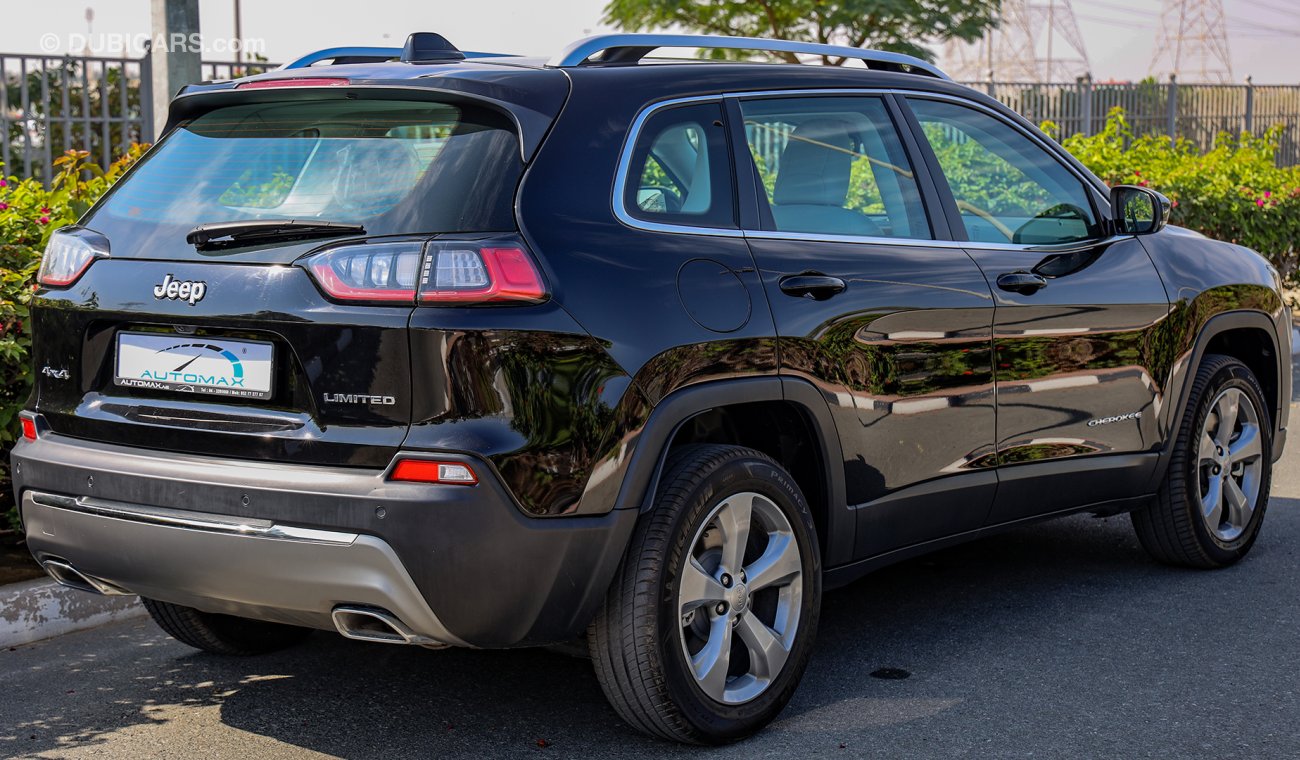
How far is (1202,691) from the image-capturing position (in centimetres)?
446

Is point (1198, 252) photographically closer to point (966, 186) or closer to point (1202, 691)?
point (966, 186)

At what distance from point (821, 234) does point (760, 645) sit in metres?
1.13

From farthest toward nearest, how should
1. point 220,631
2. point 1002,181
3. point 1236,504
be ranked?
1. point 1236,504
2. point 1002,181
3. point 220,631

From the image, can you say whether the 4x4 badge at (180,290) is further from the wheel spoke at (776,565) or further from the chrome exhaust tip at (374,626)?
the wheel spoke at (776,565)

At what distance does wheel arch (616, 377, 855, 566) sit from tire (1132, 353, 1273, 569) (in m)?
1.79

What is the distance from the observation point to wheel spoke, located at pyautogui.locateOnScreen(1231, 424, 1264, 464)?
5.90 meters

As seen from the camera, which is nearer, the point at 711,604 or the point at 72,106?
the point at 711,604

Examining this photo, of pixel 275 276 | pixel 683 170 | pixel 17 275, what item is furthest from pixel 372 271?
pixel 17 275

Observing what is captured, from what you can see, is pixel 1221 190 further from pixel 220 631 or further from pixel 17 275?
pixel 220 631

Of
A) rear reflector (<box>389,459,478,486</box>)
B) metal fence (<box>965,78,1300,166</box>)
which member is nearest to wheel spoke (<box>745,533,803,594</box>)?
rear reflector (<box>389,459,478,486</box>)

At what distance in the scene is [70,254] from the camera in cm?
404

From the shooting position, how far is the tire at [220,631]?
4645mm

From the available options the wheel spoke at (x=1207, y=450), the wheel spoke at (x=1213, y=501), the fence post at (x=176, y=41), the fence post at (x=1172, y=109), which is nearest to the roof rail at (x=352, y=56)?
the fence post at (x=176, y=41)

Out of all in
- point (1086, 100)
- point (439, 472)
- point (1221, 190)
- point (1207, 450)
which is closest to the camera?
point (439, 472)
